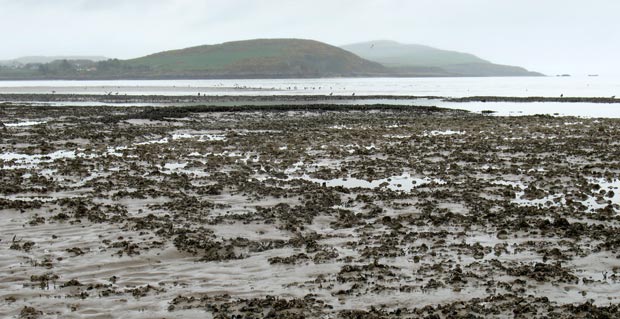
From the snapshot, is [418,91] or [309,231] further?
[418,91]

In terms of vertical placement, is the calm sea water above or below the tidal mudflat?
above

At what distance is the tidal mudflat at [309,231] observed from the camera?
8.14 meters

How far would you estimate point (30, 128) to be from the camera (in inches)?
1256

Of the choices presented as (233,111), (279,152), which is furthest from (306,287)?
(233,111)

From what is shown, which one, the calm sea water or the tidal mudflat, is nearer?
the tidal mudflat

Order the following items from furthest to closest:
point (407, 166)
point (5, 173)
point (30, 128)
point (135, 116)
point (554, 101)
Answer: point (554, 101)
point (135, 116)
point (30, 128)
point (407, 166)
point (5, 173)

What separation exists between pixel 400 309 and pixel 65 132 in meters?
25.7

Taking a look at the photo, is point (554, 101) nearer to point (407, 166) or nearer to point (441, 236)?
point (407, 166)

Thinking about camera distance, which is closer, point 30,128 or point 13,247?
point 13,247

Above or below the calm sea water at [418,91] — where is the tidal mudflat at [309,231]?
below

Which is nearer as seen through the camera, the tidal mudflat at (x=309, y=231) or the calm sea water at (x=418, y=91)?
the tidal mudflat at (x=309, y=231)

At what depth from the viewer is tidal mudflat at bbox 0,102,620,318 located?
8141 millimetres

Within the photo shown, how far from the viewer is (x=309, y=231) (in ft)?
39.1

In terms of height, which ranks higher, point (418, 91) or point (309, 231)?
point (418, 91)
